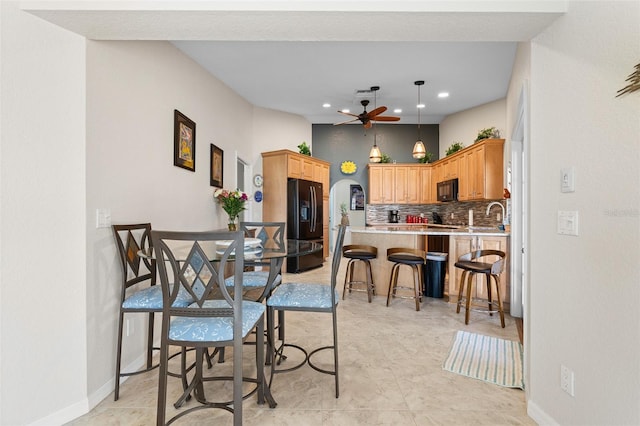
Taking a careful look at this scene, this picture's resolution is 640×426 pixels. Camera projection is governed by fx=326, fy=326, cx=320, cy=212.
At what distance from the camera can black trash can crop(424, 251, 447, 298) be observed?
4.31 m

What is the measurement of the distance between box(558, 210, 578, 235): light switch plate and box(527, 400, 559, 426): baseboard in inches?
40.0

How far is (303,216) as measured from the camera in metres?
6.00

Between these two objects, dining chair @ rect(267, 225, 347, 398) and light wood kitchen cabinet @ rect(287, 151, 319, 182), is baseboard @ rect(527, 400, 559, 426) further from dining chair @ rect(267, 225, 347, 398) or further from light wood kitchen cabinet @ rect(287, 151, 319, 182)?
light wood kitchen cabinet @ rect(287, 151, 319, 182)

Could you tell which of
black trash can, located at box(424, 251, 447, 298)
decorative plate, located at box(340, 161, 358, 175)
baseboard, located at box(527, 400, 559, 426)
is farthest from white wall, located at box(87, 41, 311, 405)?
decorative plate, located at box(340, 161, 358, 175)

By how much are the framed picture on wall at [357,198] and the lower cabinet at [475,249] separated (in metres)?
4.14

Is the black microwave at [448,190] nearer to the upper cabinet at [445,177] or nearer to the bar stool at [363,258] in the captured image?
the upper cabinet at [445,177]

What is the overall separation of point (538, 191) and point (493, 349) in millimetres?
1624

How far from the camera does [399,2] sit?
1677mm

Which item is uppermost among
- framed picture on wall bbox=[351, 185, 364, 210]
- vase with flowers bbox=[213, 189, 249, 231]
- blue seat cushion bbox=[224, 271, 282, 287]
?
framed picture on wall bbox=[351, 185, 364, 210]

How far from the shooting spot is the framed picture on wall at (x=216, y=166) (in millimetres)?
4242
